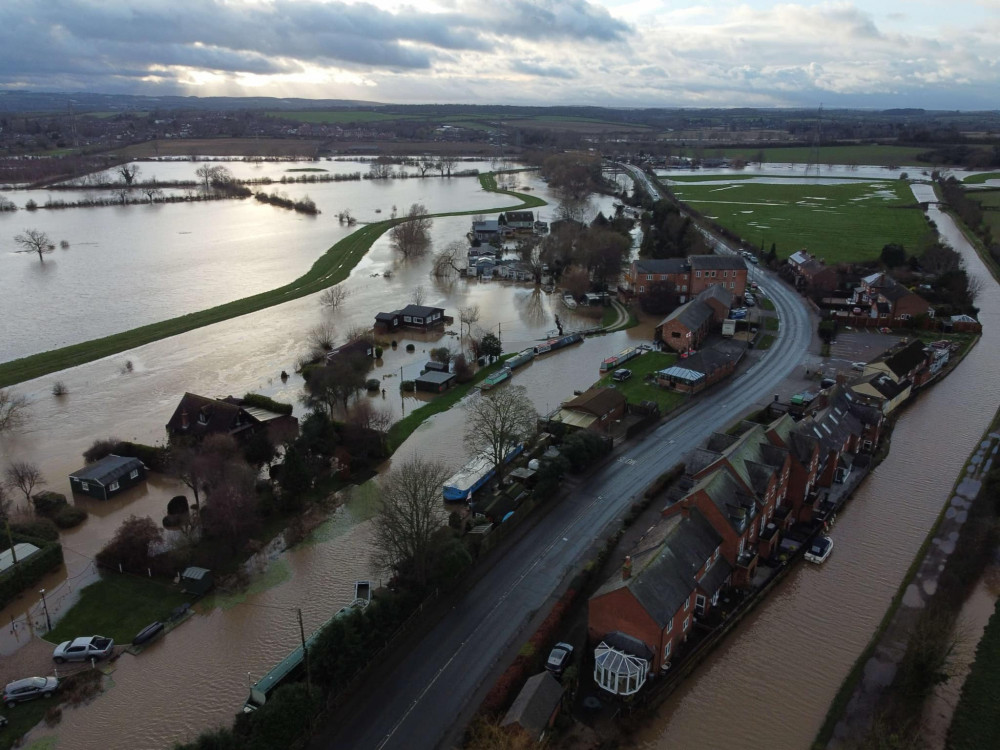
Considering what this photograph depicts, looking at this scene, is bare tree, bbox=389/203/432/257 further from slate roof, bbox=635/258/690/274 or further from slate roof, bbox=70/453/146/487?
slate roof, bbox=70/453/146/487

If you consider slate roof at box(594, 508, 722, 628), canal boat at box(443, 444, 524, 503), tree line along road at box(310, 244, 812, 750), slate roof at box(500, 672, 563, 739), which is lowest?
tree line along road at box(310, 244, 812, 750)

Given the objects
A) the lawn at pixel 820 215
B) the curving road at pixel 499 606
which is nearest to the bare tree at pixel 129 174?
the lawn at pixel 820 215

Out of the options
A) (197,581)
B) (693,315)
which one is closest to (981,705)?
(197,581)

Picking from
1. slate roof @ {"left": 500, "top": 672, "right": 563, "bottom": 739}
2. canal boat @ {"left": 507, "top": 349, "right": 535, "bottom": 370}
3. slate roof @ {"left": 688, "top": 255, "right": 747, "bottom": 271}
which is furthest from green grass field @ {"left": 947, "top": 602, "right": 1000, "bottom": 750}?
slate roof @ {"left": 688, "top": 255, "right": 747, "bottom": 271}

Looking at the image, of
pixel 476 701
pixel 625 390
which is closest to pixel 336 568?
pixel 476 701

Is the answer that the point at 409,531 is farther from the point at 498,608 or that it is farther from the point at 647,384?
the point at 647,384

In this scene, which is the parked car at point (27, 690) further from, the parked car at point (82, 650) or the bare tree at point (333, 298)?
the bare tree at point (333, 298)

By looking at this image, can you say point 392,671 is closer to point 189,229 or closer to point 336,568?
point 336,568
